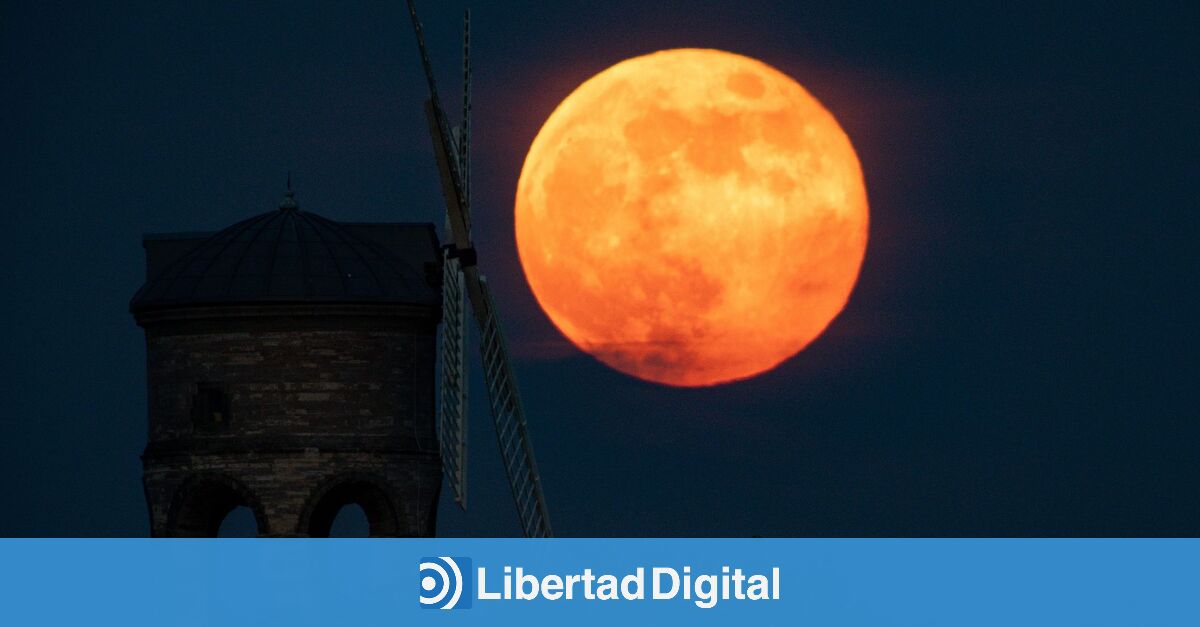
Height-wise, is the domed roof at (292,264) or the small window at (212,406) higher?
the domed roof at (292,264)

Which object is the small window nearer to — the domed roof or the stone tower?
the stone tower

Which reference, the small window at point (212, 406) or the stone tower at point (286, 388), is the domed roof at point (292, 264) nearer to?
the stone tower at point (286, 388)

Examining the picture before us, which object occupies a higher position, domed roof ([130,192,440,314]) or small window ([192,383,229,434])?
domed roof ([130,192,440,314])

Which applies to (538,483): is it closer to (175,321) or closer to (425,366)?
(425,366)

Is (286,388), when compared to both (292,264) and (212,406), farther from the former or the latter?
(292,264)

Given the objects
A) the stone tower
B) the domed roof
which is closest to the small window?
the stone tower

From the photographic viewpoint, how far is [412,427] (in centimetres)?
4922

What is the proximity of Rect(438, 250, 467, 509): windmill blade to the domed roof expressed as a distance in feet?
1.78

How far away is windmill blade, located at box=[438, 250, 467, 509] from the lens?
47.9 metres

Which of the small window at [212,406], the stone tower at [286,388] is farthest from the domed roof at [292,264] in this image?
the small window at [212,406]

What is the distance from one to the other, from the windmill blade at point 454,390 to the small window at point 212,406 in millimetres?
3774

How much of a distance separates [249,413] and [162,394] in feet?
5.60

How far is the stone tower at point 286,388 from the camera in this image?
160ft
